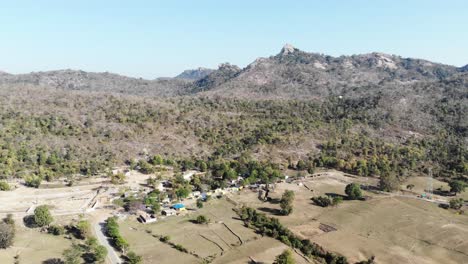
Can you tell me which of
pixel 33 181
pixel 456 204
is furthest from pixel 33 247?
pixel 456 204

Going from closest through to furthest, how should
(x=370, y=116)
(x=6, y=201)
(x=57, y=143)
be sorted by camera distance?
(x=6, y=201)
(x=57, y=143)
(x=370, y=116)

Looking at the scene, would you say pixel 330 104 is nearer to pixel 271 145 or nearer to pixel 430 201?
pixel 271 145

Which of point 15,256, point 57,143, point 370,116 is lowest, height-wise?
point 15,256

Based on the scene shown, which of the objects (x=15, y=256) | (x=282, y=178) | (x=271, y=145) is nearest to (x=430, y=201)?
(x=282, y=178)

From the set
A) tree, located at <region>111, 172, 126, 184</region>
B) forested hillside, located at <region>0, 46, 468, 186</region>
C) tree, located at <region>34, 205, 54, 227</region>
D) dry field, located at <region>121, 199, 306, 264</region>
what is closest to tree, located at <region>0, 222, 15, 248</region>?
tree, located at <region>34, 205, 54, 227</region>

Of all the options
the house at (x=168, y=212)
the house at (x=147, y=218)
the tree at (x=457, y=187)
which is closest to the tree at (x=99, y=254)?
the house at (x=147, y=218)

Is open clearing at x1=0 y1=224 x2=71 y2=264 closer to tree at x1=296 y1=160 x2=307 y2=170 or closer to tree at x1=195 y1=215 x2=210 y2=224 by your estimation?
tree at x1=195 y1=215 x2=210 y2=224

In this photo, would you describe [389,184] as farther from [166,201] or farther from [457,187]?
[166,201]
